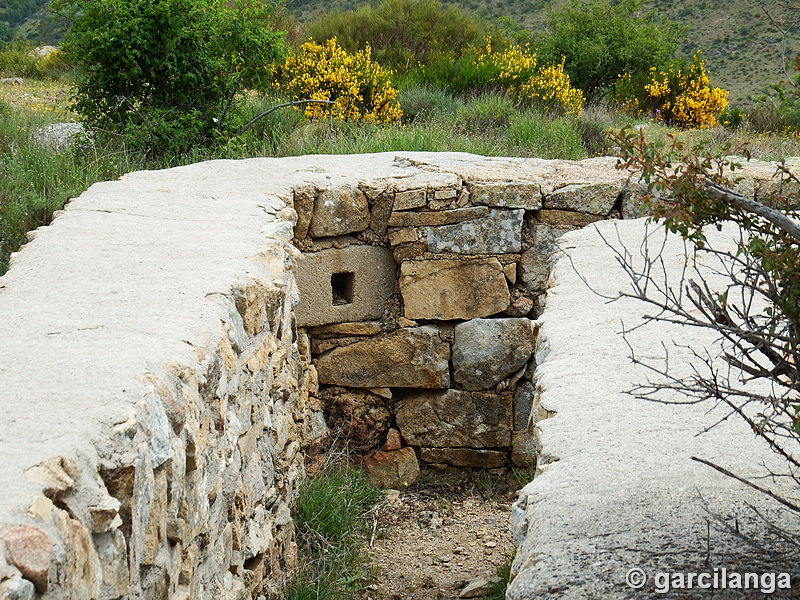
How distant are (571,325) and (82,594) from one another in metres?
2.30

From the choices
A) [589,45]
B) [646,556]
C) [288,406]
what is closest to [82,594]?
[646,556]

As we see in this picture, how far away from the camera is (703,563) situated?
2.01 metres

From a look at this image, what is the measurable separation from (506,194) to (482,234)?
321 mm

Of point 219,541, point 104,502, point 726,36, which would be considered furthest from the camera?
point 726,36

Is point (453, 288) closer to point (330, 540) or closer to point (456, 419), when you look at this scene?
point (456, 419)

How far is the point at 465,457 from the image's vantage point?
20.4 ft

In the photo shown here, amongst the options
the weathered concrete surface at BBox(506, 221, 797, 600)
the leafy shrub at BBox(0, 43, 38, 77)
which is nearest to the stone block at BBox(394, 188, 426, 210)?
the weathered concrete surface at BBox(506, 221, 797, 600)

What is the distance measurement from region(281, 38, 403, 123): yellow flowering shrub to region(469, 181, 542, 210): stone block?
306cm

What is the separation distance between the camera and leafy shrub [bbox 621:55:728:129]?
11.7 meters

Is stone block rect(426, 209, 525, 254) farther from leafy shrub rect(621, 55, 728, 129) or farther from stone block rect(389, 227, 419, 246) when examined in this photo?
leafy shrub rect(621, 55, 728, 129)

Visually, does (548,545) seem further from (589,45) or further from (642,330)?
(589,45)

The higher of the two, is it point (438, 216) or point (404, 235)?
point (438, 216)

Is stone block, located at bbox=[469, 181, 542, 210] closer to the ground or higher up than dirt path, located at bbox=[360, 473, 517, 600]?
higher up

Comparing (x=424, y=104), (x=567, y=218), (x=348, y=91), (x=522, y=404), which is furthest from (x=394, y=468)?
(x=424, y=104)
